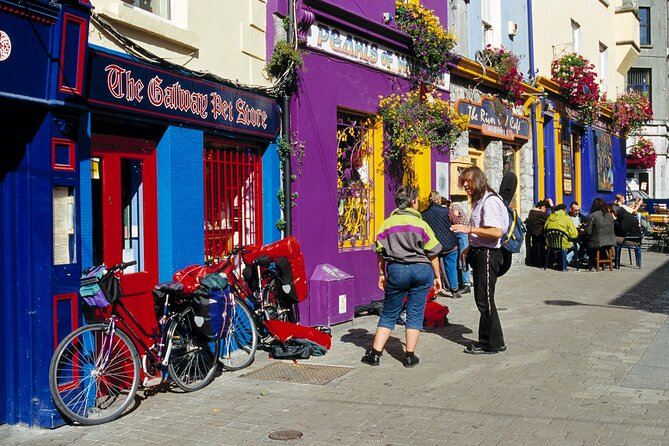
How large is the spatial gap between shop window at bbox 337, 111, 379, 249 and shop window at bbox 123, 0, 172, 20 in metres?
3.69

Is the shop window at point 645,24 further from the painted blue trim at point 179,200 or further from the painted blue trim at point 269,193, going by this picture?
the painted blue trim at point 179,200

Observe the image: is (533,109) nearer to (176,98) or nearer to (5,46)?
(176,98)

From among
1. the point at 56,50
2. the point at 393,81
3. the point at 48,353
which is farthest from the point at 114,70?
the point at 393,81

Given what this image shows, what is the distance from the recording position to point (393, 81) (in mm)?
12398

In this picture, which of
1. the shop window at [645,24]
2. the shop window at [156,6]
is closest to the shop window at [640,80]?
the shop window at [645,24]

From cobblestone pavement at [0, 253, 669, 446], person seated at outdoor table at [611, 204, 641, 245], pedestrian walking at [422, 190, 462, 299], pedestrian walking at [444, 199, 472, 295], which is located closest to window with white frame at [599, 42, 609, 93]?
person seated at outdoor table at [611, 204, 641, 245]

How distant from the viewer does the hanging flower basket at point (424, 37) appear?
12555 mm

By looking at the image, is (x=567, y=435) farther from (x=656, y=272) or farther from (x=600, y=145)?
(x=600, y=145)

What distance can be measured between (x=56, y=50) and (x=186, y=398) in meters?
3.06

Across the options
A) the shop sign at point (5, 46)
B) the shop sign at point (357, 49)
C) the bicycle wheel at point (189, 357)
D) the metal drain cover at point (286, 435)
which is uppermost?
the shop sign at point (357, 49)

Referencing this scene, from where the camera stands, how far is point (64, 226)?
19.8ft

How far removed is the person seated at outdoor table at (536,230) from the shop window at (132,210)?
11705 millimetres

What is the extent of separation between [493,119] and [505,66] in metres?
1.15

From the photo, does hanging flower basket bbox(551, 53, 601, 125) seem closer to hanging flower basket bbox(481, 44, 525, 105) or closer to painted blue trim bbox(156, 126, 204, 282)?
hanging flower basket bbox(481, 44, 525, 105)
